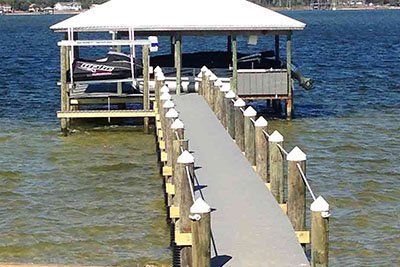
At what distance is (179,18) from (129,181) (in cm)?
723

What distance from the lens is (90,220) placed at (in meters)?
16.5

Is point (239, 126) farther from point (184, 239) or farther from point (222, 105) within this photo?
point (184, 239)

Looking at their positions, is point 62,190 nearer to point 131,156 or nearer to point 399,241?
point 131,156

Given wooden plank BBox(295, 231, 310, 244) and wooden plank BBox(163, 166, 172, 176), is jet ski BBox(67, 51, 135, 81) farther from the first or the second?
wooden plank BBox(295, 231, 310, 244)

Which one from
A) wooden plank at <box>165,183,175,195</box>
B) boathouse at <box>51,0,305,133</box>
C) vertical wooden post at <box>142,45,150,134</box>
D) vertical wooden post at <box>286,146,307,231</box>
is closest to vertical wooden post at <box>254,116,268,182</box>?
wooden plank at <box>165,183,175,195</box>

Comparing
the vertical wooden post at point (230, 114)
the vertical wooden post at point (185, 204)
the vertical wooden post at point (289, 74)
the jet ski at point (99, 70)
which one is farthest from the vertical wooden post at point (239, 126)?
the vertical wooden post at point (289, 74)

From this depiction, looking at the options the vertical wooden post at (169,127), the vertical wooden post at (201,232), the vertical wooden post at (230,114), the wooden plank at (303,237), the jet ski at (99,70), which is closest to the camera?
the vertical wooden post at (201,232)

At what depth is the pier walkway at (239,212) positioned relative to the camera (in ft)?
32.8

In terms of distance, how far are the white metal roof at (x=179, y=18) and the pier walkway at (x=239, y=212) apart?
866 cm

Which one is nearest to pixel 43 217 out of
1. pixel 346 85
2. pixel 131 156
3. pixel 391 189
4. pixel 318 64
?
pixel 131 156

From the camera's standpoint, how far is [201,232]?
9383 mm

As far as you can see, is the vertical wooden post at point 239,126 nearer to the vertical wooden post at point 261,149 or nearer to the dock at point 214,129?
the dock at point 214,129

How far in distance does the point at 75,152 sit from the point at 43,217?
6046 mm

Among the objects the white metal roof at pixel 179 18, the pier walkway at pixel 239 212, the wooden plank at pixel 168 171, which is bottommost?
the wooden plank at pixel 168 171
